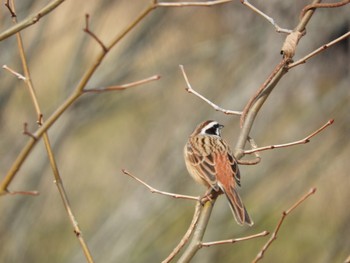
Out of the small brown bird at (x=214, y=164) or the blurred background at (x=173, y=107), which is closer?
the small brown bird at (x=214, y=164)

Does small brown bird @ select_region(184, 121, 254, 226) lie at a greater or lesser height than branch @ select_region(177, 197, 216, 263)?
greater

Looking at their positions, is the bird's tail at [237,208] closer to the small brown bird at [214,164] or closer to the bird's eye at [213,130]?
the small brown bird at [214,164]

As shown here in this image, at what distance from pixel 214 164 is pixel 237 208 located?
2.05 ft

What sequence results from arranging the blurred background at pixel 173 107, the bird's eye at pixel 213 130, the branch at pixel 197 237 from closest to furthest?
1. the branch at pixel 197 237
2. the bird's eye at pixel 213 130
3. the blurred background at pixel 173 107

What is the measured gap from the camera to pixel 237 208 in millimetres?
4371

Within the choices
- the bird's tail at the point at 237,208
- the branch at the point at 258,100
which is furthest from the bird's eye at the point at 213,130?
the branch at the point at 258,100

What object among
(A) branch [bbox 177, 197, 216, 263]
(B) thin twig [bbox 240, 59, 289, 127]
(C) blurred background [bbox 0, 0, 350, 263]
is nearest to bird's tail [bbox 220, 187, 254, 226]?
(A) branch [bbox 177, 197, 216, 263]

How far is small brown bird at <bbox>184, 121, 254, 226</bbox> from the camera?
4.56 metres

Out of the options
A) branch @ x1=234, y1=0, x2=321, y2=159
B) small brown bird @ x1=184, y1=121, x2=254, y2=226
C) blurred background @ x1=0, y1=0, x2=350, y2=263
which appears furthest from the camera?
blurred background @ x1=0, y1=0, x2=350, y2=263

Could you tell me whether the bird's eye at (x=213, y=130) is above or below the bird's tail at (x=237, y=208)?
above

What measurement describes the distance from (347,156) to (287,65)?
16.4 ft

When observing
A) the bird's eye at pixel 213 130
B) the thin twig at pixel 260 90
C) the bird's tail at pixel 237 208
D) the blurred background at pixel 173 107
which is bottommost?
the bird's tail at pixel 237 208

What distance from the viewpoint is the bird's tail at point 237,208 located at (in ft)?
13.8

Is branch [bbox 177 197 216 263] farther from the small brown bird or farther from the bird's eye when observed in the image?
the bird's eye
